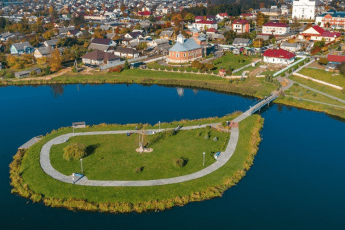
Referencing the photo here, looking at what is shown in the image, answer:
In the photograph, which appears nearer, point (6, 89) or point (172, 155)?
point (172, 155)

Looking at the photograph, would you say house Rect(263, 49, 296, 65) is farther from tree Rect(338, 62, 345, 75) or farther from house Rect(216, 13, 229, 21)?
house Rect(216, 13, 229, 21)

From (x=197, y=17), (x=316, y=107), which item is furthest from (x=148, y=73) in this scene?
(x=197, y=17)

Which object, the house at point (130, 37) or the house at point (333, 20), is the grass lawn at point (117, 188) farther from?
the house at point (333, 20)

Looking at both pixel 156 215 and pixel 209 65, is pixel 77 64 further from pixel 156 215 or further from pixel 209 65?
pixel 156 215

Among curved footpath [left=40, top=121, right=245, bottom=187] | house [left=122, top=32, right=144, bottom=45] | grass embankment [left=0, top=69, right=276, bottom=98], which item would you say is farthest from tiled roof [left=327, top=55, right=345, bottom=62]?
house [left=122, top=32, right=144, bottom=45]

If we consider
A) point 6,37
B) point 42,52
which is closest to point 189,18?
point 6,37

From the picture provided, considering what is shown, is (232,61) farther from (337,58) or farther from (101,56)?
(101,56)

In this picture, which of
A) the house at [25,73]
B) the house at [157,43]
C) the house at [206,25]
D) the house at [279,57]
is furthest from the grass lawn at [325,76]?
the house at [206,25]
